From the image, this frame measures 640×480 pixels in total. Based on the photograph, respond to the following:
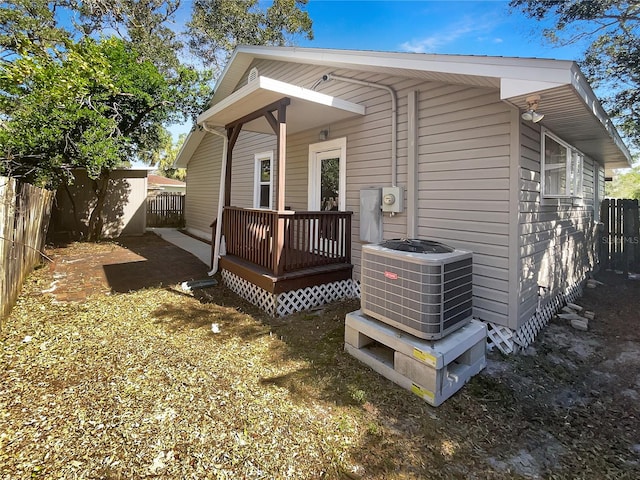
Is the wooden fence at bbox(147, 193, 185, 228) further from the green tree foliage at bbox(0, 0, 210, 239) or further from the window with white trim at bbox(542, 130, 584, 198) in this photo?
the window with white trim at bbox(542, 130, 584, 198)

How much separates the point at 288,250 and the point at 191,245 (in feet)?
20.1

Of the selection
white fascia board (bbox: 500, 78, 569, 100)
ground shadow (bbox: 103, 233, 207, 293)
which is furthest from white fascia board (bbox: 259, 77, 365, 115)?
ground shadow (bbox: 103, 233, 207, 293)

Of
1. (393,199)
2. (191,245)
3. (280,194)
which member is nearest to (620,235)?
(393,199)

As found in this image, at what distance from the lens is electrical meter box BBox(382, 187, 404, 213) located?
16.0 ft

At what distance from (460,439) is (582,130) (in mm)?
4674

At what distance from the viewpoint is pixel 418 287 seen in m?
3.07

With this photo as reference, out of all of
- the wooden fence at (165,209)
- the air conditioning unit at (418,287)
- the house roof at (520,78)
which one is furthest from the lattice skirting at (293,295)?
the wooden fence at (165,209)

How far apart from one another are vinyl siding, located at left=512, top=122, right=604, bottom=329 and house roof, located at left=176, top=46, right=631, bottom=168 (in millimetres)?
507

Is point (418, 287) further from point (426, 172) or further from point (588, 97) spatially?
point (588, 97)

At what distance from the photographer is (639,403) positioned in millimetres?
3074

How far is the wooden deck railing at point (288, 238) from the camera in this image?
4.81 m

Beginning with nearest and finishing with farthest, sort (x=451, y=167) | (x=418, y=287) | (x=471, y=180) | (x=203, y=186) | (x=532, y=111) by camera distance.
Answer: (x=418, y=287) → (x=532, y=111) → (x=471, y=180) → (x=451, y=167) → (x=203, y=186)

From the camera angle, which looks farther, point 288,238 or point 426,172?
point 288,238

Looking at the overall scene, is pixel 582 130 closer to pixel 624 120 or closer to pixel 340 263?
pixel 340 263
